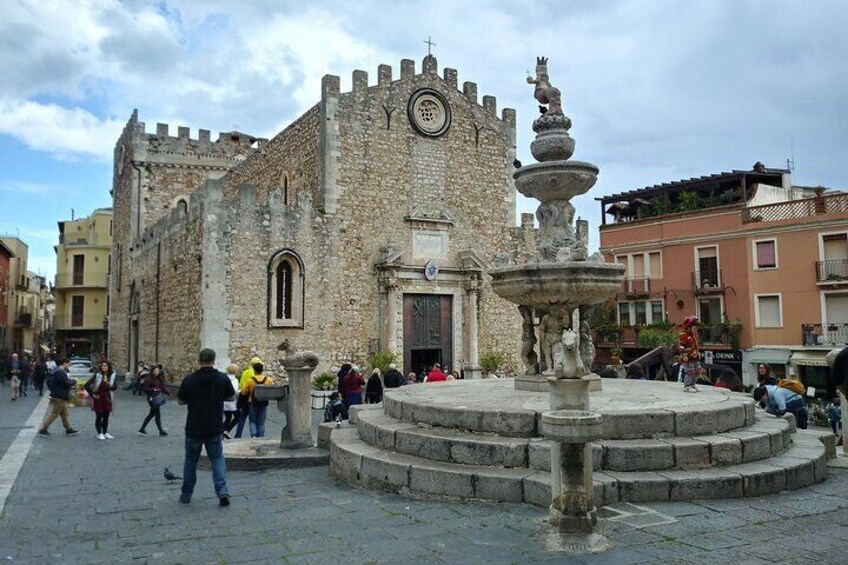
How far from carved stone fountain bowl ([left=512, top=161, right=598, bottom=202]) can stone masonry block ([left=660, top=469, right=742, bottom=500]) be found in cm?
466

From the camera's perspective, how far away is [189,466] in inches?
264

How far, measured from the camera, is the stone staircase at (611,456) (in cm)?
627

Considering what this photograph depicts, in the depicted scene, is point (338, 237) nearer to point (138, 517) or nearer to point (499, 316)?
point (499, 316)

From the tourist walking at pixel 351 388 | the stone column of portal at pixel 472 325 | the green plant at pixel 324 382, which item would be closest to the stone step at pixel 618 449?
the tourist walking at pixel 351 388

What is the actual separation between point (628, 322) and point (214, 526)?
32140mm

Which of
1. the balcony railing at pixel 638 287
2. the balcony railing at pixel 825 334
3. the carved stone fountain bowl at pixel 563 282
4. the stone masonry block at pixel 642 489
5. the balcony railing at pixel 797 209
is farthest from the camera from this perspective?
the balcony railing at pixel 638 287

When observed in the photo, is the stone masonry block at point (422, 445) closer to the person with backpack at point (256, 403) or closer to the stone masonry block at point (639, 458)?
the stone masonry block at point (639, 458)

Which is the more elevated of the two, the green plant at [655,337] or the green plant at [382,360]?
the green plant at [655,337]

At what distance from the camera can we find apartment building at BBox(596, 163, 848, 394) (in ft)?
89.6

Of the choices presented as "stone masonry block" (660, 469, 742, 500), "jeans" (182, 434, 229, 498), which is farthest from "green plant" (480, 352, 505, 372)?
"jeans" (182, 434, 229, 498)

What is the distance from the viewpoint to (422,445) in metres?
7.36

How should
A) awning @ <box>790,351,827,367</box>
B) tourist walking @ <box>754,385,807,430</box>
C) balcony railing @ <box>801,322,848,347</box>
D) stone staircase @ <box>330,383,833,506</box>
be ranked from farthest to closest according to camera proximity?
balcony railing @ <box>801,322,848,347</box> → awning @ <box>790,351,827,367</box> → tourist walking @ <box>754,385,807,430</box> → stone staircase @ <box>330,383,833,506</box>

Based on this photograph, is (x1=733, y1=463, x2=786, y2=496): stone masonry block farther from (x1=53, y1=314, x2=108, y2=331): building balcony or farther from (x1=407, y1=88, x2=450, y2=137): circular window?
(x1=53, y1=314, x2=108, y2=331): building balcony

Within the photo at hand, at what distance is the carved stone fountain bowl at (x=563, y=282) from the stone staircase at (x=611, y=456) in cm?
197
